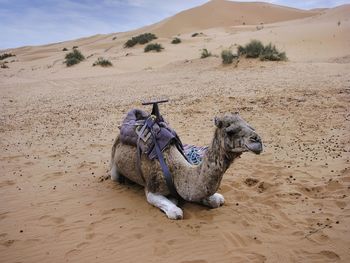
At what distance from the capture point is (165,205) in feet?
16.0

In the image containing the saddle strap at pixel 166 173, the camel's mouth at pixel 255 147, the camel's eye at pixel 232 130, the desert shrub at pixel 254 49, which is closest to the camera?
the camel's mouth at pixel 255 147

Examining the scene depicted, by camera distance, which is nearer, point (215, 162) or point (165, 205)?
point (215, 162)

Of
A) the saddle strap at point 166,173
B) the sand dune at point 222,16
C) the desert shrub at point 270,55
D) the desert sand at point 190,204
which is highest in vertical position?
the sand dune at point 222,16

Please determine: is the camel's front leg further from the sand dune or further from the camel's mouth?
the sand dune

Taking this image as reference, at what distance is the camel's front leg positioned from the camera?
4734mm

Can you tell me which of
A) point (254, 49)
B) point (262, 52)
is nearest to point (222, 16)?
point (254, 49)

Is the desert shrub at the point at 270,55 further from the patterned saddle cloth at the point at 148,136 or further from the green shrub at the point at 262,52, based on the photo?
the patterned saddle cloth at the point at 148,136

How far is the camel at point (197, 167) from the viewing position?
4078 mm

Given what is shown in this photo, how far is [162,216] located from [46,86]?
16.2 metres

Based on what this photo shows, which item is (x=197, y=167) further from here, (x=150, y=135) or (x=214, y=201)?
(x=150, y=135)

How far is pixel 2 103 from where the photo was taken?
1491 centimetres

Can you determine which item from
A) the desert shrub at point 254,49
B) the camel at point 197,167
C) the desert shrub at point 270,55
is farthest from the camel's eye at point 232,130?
the desert shrub at point 254,49

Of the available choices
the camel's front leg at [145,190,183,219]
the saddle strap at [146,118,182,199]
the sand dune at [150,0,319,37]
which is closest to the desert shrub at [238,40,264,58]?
the saddle strap at [146,118,182,199]

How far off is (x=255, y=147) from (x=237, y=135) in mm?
280
